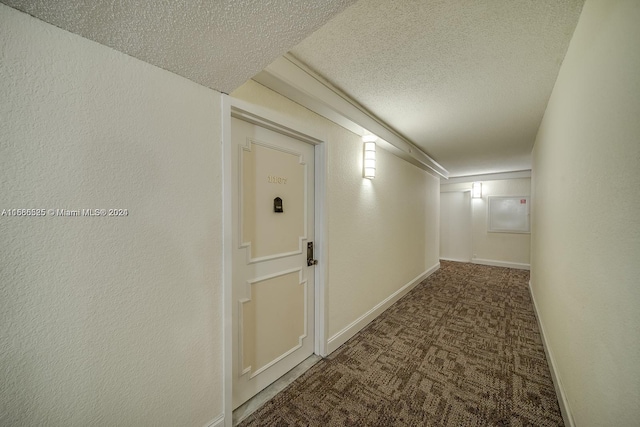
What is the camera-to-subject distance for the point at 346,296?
249 centimetres

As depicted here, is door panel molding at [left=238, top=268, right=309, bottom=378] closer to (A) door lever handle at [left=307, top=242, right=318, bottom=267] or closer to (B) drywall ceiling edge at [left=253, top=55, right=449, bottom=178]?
(A) door lever handle at [left=307, top=242, right=318, bottom=267]

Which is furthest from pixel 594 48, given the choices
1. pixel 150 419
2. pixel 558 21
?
pixel 150 419

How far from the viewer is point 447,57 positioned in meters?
1.62

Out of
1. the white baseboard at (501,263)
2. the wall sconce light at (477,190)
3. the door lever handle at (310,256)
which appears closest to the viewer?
the door lever handle at (310,256)

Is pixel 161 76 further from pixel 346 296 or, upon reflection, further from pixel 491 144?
pixel 491 144

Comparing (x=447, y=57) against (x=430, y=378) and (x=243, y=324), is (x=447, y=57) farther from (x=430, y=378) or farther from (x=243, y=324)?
(x=430, y=378)

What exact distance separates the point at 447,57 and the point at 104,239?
225 centimetres

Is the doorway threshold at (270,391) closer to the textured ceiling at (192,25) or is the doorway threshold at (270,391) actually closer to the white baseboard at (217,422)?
the white baseboard at (217,422)

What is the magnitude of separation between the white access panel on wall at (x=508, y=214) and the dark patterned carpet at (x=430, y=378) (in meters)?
3.39

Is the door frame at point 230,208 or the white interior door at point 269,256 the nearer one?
the door frame at point 230,208

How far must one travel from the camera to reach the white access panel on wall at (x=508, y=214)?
5676 millimetres

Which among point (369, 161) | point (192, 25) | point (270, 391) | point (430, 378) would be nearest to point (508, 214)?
point (369, 161)

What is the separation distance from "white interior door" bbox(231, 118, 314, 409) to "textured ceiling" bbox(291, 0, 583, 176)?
2.42ft

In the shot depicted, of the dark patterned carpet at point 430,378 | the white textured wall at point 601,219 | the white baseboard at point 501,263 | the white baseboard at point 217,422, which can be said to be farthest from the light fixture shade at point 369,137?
the white baseboard at point 501,263
